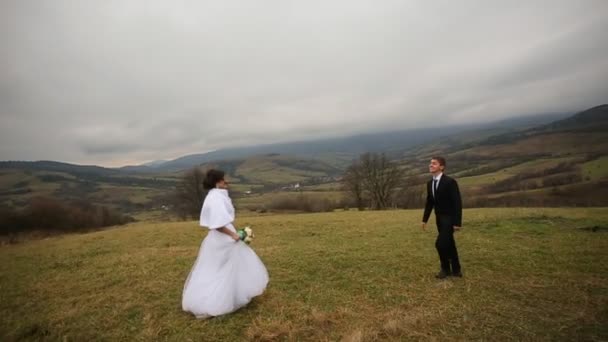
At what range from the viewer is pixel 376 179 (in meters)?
50.8

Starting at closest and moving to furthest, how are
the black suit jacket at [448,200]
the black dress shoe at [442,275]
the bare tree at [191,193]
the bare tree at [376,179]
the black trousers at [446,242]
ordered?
Result: the black suit jacket at [448,200] < the black trousers at [446,242] < the black dress shoe at [442,275] < the bare tree at [376,179] < the bare tree at [191,193]

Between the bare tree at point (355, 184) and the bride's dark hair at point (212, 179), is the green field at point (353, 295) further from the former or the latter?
the bare tree at point (355, 184)

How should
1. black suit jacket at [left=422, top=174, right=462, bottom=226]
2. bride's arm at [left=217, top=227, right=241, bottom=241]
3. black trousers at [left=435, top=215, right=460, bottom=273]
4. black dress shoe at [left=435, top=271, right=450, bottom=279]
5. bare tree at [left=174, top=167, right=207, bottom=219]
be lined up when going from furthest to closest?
bare tree at [left=174, top=167, right=207, bottom=219], black dress shoe at [left=435, top=271, right=450, bottom=279], black trousers at [left=435, top=215, right=460, bottom=273], black suit jacket at [left=422, top=174, right=462, bottom=226], bride's arm at [left=217, top=227, right=241, bottom=241]

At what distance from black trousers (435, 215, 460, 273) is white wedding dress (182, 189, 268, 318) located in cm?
536

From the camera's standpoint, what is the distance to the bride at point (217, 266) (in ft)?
22.5

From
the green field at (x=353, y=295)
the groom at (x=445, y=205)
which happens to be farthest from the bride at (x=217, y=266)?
the groom at (x=445, y=205)

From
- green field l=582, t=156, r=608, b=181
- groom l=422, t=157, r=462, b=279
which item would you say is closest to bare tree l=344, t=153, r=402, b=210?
groom l=422, t=157, r=462, b=279

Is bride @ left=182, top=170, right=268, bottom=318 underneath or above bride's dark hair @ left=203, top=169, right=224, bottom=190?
underneath

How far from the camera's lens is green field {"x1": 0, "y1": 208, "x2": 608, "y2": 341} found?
6000 mm

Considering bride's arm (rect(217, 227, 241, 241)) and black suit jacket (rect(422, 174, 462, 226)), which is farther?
black suit jacket (rect(422, 174, 462, 226))

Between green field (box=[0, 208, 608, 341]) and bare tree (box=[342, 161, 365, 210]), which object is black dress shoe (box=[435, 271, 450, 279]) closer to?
green field (box=[0, 208, 608, 341])

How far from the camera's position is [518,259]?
1018 centimetres

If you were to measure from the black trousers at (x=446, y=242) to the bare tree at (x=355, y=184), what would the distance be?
43.7 m

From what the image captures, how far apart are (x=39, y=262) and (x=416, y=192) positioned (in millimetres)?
56963
